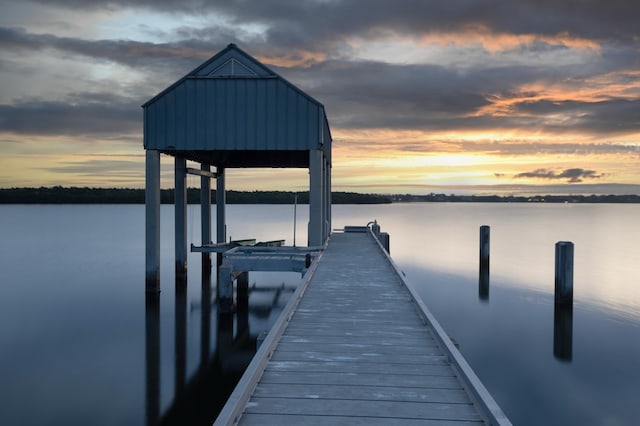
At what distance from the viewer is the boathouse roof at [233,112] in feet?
54.8

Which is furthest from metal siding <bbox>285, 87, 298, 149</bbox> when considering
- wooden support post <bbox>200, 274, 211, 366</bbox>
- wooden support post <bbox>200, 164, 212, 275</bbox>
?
wooden support post <bbox>200, 164, 212, 275</bbox>

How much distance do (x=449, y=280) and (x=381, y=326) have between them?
18.6m

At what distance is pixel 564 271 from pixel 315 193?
8951 mm

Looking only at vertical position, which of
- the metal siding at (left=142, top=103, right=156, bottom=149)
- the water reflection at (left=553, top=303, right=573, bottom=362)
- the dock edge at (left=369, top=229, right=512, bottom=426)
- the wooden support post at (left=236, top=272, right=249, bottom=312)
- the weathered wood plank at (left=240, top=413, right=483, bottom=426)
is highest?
the metal siding at (left=142, top=103, right=156, bottom=149)

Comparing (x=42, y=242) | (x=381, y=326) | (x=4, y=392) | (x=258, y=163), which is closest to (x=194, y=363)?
(x=4, y=392)

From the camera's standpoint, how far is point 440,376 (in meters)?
5.76

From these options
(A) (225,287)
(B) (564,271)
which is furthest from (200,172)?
(B) (564,271)

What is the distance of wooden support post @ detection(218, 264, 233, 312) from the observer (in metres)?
14.5

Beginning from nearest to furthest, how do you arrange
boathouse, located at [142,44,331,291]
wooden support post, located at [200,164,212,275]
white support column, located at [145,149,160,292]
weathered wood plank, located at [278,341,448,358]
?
1. weathered wood plank, located at [278,341,448,358]
2. boathouse, located at [142,44,331,291]
3. white support column, located at [145,149,160,292]
4. wooden support post, located at [200,164,212,275]

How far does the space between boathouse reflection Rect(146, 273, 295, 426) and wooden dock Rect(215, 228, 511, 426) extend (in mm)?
2883

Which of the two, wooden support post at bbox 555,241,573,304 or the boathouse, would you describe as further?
the boathouse

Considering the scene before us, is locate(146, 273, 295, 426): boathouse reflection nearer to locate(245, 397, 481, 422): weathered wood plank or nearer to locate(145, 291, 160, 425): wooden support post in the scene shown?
locate(145, 291, 160, 425): wooden support post

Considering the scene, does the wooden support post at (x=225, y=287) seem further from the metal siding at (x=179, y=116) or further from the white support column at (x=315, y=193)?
Result: the metal siding at (x=179, y=116)

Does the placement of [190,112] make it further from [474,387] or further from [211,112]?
[474,387]
